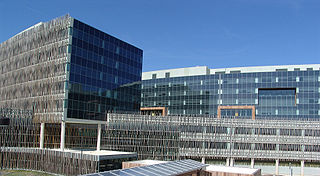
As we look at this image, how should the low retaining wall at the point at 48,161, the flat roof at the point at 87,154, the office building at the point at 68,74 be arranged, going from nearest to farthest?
the flat roof at the point at 87,154 < the low retaining wall at the point at 48,161 < the office building at the point at 68,74

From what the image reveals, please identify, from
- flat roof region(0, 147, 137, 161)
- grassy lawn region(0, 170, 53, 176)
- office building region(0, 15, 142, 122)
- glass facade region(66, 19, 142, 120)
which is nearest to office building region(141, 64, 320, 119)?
glass facade region(66, 19, 142, 120)

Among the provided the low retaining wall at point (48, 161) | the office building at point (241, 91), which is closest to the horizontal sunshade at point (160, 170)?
the low retaining wall at point (48, 161)

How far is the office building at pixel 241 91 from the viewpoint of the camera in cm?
9688

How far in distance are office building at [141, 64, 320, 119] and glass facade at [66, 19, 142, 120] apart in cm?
3446

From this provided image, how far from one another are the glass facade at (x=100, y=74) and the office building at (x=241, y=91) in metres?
34.5

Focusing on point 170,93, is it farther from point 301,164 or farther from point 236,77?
point 301,164

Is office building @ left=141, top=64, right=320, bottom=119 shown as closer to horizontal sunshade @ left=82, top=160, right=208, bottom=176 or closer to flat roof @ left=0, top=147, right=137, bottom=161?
flat roof @ left=0, top=147, right=137, bottom=161

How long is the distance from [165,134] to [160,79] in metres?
50.7

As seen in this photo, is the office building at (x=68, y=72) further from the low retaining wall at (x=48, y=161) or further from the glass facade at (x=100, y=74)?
the low retaining wall at (x=48, y=161)

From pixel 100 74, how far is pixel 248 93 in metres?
54.0

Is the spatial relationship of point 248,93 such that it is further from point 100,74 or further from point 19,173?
point 19,173

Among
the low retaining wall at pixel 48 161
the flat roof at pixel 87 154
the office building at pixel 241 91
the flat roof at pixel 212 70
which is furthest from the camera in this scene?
the flat roof at pixel 212 70

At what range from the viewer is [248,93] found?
335 ft

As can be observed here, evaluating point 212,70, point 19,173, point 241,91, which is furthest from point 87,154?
point 212,70
